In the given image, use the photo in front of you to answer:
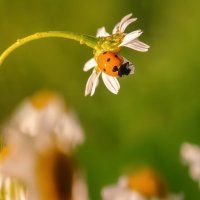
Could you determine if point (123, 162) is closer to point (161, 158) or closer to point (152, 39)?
point (161, 158)

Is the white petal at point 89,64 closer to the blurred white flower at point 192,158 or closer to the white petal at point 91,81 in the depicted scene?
the white petal at point 91,81

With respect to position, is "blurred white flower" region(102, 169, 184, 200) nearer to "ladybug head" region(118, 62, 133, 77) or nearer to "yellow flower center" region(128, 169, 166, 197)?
"yellow flower center" region(128, 169, 166, 197)

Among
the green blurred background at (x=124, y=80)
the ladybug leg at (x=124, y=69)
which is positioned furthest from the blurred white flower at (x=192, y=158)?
the ladybug leg at (x=124, y=69)

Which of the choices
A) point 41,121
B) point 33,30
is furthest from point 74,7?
point 41,121

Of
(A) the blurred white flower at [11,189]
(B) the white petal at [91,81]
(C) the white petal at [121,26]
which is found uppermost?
(C) the white petal at [121,26]

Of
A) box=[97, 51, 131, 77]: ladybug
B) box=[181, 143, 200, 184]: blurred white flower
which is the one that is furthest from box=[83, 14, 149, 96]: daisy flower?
box=[181, 143, 200, 184]: blurred white flower

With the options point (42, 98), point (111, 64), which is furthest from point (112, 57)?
point (42, 98)

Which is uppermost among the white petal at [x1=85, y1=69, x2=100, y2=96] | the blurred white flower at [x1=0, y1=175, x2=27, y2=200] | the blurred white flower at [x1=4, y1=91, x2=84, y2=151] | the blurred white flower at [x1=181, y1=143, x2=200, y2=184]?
the white petal at [x1=85, y1=69, x2=100, y2=96]
